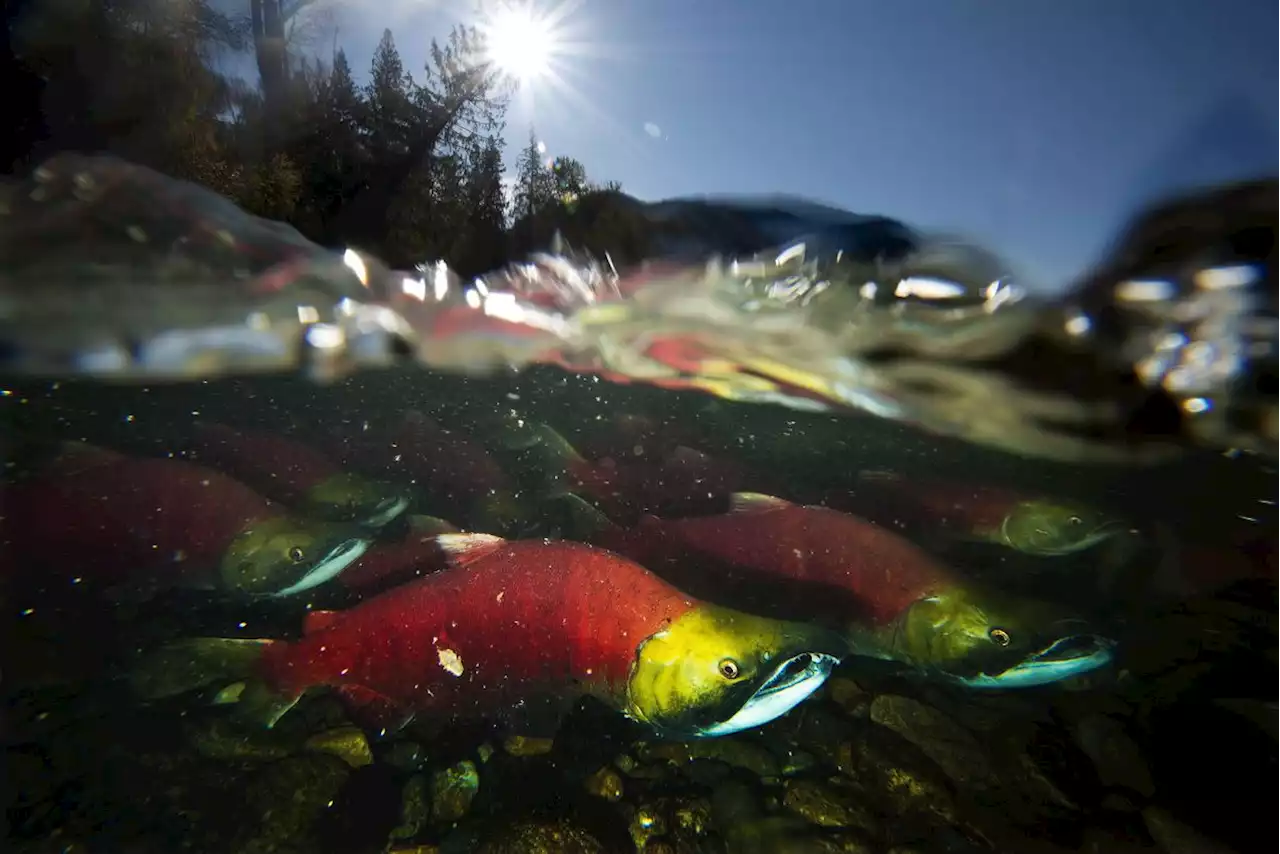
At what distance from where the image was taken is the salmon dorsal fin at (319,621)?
4467 mm

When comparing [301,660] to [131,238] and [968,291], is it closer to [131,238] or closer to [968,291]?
[131,238]

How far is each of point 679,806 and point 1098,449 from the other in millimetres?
7027

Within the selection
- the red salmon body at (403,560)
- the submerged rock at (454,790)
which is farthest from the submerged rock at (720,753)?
the red salmon body at (403,560)

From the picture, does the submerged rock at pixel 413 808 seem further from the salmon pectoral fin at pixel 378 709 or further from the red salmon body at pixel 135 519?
the red salmon body at pixel 135 519

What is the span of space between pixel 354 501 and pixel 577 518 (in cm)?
229

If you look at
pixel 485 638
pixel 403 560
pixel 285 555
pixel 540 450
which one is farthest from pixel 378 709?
pixel 540 450

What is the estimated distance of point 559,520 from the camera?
7.18 metres

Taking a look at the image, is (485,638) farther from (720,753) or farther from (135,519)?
(135,519)

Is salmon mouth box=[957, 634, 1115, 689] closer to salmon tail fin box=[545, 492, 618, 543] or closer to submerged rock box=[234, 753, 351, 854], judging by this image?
salmon tail fin box=[545, 492, 618, 543]

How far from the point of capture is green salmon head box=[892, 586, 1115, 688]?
4504 millimetres

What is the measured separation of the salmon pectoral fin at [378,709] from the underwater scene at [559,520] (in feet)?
0.09

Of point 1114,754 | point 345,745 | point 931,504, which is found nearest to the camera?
point 345,745

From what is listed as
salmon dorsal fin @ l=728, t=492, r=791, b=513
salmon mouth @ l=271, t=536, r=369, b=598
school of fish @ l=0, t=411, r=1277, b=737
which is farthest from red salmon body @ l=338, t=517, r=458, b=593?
salmon dorsal fin @ l=728, t=492, r=791, b=513

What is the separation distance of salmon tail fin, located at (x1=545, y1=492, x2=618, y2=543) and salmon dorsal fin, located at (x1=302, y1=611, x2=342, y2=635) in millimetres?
2046
